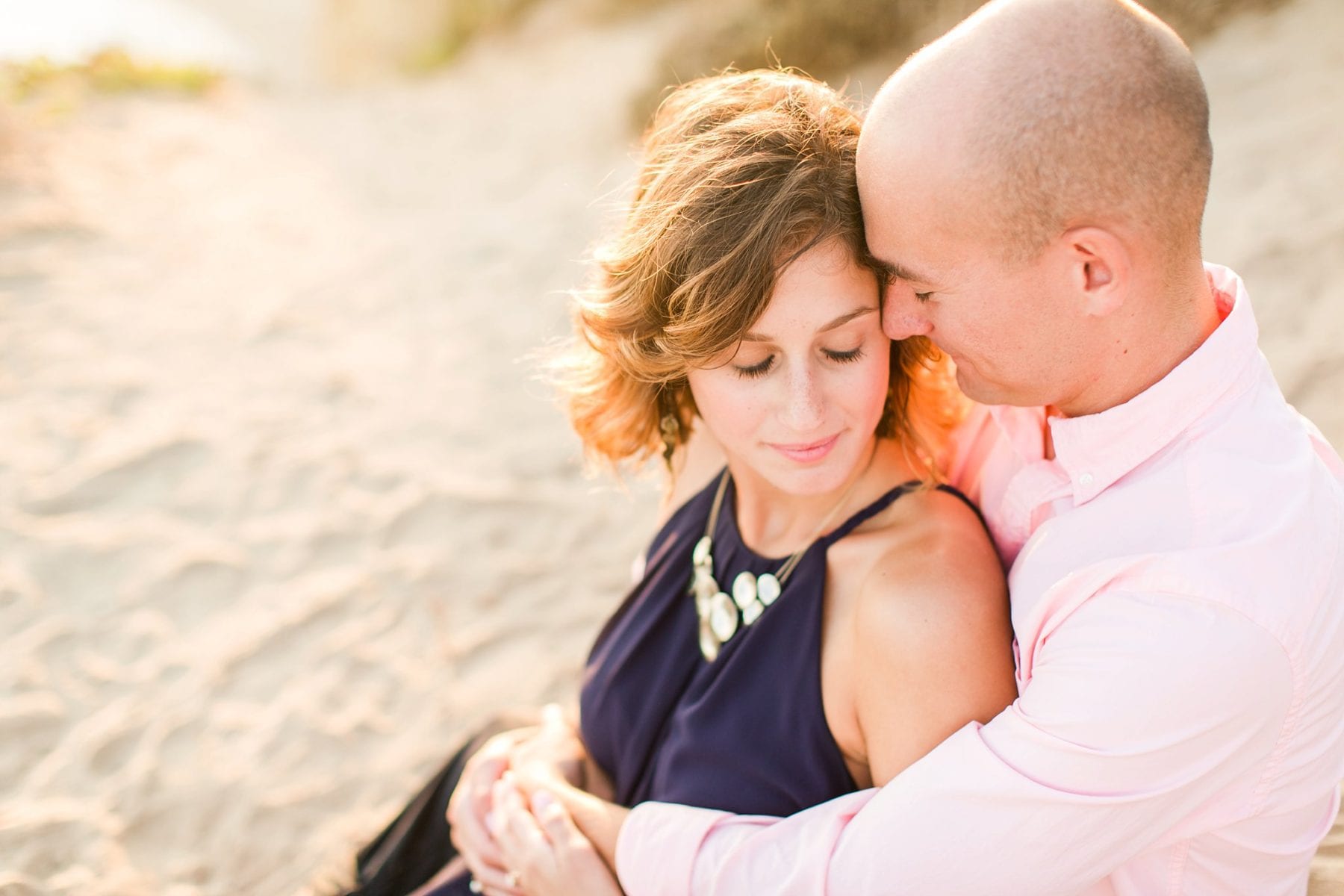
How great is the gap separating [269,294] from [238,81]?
4.56m

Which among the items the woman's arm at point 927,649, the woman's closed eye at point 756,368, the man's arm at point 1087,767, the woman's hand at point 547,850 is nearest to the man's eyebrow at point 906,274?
the woman's closed eye at point 756,368

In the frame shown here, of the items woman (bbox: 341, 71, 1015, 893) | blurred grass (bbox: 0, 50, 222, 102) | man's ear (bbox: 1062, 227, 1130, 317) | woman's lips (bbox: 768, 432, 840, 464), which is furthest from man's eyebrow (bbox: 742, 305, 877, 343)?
blurred grass (bbox: 0, 50, 222, 102)

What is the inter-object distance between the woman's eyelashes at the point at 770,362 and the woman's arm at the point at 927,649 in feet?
1.21

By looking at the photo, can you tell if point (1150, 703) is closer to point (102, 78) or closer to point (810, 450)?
point (810, 450)

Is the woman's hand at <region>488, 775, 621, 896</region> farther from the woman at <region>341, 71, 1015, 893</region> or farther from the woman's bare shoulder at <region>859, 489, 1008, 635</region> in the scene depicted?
the woman's bare shoulder at <region>859, 489, 1008, 635</region>

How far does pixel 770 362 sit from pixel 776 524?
457 mm

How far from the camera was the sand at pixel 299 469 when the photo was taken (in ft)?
10.6

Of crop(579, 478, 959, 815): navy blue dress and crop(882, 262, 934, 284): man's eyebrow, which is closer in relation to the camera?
crop(882, 262, 934, 284): man's eyebrow

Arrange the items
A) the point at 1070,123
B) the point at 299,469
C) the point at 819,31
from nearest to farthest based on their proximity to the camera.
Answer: the point at 1070,123
the point at 299,469
the point at 819,31

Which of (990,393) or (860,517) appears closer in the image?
(990,393)

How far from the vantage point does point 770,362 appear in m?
1.95

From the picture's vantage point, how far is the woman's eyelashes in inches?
75.9

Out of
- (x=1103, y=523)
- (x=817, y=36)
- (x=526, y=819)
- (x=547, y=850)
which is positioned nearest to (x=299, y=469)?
(x=526, y=819)

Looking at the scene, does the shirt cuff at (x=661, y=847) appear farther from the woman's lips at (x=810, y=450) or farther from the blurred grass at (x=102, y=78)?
the blurred grass at (x=102, y=78)
